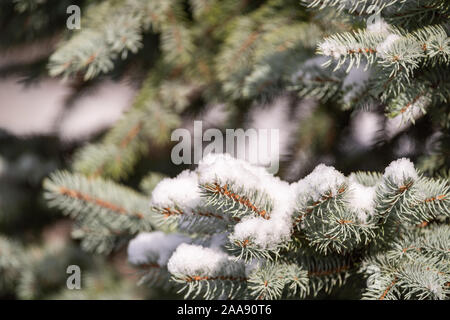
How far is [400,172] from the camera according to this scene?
1.26ft

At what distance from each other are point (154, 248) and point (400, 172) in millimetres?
326

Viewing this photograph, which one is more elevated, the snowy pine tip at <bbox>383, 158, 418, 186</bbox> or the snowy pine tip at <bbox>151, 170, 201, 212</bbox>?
the snowy pine tip at <bbox>383, 158, 418, 186</bbox>

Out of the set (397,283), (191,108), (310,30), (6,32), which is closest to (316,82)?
(310,30)

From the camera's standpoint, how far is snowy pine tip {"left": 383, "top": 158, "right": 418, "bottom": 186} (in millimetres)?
378

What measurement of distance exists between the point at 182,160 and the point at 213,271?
52 cm

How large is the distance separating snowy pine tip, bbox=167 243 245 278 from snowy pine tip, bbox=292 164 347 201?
104 millimetres

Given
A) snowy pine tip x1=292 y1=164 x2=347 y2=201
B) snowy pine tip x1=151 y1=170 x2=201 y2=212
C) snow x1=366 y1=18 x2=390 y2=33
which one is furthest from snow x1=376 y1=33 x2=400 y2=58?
snowy pine tip x1=151 y1=170 x2=201 y2=212

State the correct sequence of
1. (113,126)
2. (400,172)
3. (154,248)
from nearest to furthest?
(400,172) → (154,248) → (113,126)

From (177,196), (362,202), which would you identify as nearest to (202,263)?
(177,196)

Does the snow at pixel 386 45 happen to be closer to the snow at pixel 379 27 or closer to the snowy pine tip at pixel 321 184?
the snow at pixel 379 27

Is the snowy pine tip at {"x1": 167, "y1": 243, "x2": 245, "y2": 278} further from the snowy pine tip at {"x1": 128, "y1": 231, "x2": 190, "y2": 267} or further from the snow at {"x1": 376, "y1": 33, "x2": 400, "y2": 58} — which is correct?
the snow at {"x1": 376, "y1": 33, "x2": 400, "y2": 58}

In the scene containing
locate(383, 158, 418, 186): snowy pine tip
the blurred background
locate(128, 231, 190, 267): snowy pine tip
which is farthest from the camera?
the blurred background

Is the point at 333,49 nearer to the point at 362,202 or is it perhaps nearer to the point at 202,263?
the point at 362,202
